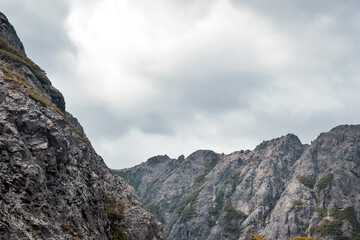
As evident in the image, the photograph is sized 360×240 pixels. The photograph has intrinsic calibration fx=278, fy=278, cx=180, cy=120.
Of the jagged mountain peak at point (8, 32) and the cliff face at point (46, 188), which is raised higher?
the jagged mountain peak at point (8, 32)

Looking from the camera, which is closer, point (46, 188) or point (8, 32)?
point (46, 188)

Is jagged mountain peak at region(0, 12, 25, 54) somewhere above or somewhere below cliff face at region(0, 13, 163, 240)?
above

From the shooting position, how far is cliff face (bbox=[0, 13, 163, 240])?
40.8m

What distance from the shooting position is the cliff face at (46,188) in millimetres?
40763

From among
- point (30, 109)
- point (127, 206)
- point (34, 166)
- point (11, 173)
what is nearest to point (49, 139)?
point (30, 109)

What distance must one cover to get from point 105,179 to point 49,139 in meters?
38.4

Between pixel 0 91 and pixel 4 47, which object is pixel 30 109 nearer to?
pixel 0 91

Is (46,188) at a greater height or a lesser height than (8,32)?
lesser

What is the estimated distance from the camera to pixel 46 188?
49.0 metres

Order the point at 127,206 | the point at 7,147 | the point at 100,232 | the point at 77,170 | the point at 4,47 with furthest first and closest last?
1. the point at 4,47
2. the point at 127,206
3. the point at 77,170
4. the point at 100,232
5. the point at 7,147

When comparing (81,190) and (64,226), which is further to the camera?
(81,190)

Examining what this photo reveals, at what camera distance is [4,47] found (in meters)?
110

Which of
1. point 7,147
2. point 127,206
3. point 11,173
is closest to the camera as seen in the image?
point 11,173

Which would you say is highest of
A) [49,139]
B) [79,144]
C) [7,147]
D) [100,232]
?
[79,144]
